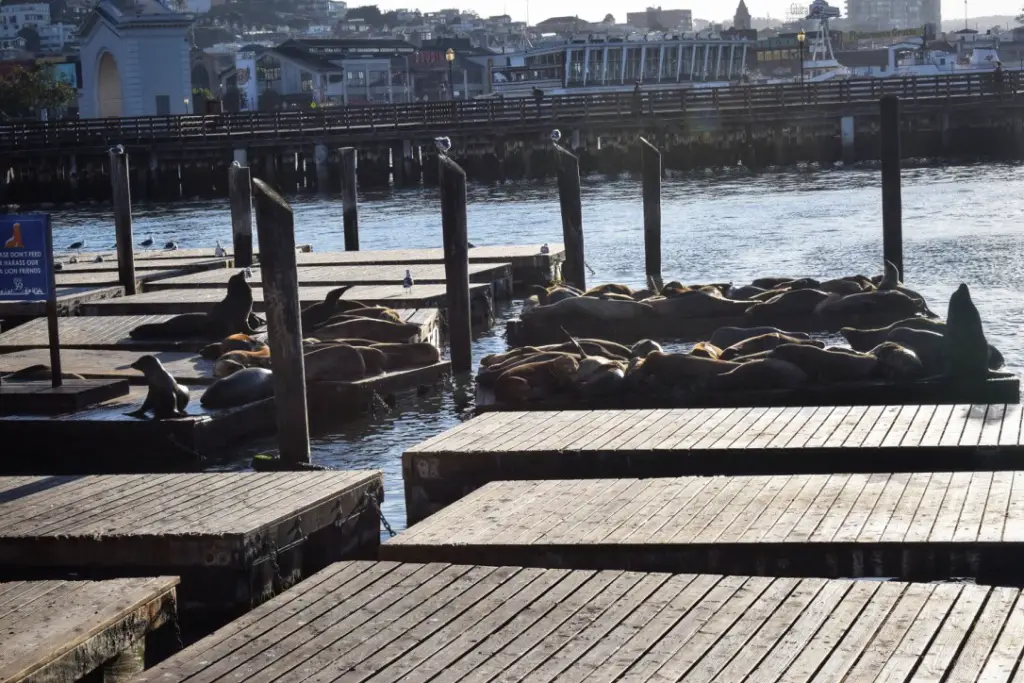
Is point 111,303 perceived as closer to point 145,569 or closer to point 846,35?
point 145,569

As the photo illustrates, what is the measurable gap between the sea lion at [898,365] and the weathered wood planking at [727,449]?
1478mm

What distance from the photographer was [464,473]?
9.23 meters

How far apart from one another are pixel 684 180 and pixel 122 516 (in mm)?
40130

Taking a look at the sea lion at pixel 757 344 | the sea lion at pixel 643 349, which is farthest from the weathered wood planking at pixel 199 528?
the sea lion at pixel 757 344

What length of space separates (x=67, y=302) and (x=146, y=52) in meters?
54.2

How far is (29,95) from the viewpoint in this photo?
80000mm

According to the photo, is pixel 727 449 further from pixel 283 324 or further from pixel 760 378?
pixel 283 324

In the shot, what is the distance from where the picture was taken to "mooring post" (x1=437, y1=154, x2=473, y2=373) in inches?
572

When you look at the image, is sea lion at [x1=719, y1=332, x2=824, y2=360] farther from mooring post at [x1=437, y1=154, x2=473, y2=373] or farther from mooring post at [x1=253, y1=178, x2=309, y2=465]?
mooring post at [x1=253, y1=178, x2=309, y2=465]

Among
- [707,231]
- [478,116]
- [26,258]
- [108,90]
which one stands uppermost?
[108,90]

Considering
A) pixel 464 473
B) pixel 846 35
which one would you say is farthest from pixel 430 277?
pixel 846 35

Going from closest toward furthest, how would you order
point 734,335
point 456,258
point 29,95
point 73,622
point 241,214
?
point 73,622
point 734,335
point 456,258
point 241,214
point 29,95

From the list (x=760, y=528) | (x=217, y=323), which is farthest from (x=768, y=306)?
(x=760, y=528)

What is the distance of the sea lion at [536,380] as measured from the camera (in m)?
11.7
